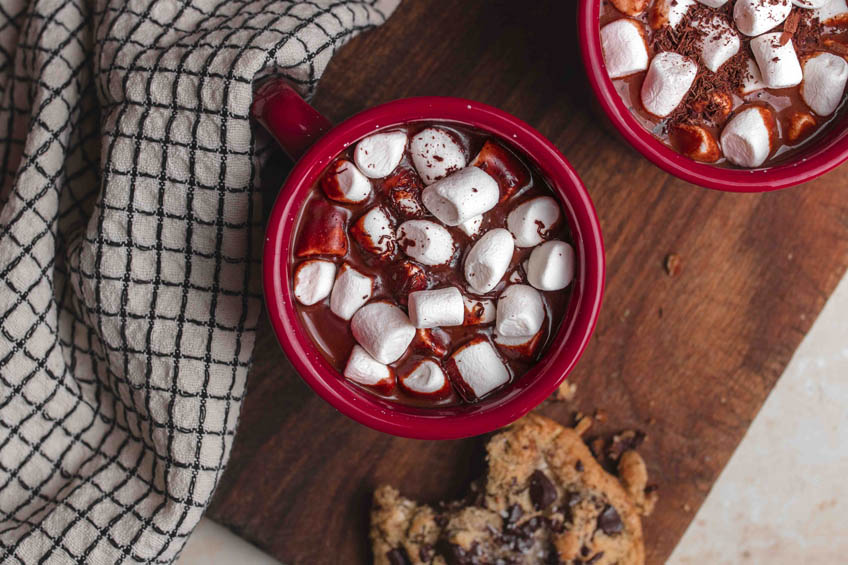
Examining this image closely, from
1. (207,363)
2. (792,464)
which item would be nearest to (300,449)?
(207,363)

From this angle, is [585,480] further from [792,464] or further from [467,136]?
[467,136]

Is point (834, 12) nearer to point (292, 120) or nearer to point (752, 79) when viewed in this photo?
point (752, 79)

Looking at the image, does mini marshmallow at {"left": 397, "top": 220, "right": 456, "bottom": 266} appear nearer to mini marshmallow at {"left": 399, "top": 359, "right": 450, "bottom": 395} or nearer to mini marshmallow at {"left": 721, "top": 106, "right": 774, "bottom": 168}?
mini marshmallow at {"left": 399, "top": 359, "right": 450, "bottom": 395}

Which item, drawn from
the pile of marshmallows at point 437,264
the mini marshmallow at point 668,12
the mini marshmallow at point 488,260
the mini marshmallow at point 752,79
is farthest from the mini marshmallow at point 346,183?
the mini marshmallow at point 752,79

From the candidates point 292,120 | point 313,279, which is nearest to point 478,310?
point 313,279

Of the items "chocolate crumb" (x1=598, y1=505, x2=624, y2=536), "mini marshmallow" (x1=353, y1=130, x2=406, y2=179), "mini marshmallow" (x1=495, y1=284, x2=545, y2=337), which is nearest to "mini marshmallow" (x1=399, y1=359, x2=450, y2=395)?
"mini marshmallow" (x1=495, y1=284, x2=545, y2=337)

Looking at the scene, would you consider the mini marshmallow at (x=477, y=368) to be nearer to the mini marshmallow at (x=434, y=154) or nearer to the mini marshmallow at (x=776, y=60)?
the mini marshmallow at (x=434, y=154)
